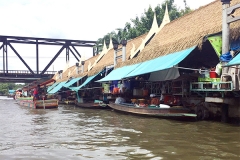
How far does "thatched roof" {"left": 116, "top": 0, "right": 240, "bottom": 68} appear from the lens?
9342 millimetres

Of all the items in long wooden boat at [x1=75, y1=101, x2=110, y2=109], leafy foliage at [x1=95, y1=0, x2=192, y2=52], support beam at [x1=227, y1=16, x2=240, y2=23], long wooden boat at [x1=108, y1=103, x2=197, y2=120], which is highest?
leafy foliage at [x1=95, y1=0, x2=192, y2=52]

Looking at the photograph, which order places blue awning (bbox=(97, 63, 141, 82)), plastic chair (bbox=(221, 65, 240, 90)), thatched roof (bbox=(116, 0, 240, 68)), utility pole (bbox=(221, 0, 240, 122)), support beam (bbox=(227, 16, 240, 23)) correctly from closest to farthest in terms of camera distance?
plastic chair (bbox=(221, 65, 240, 90))
support beam (bbox=(227, 16, 240, 23))
utility pole (bbox=(221, 0, 240, 122))
thatched roof (bbox=(116, 0, 240, 68))
blue awning (bbox=(97, 63, 141, 82))

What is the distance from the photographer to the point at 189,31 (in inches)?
476

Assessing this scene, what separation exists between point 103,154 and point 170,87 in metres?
7.46

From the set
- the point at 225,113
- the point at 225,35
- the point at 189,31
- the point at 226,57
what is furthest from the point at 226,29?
the point at 189,31

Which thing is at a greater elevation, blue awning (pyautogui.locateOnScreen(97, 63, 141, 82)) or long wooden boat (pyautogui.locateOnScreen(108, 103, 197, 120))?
blue awning (pyautogui.locateOnScreen(97, 63, 141, 82))

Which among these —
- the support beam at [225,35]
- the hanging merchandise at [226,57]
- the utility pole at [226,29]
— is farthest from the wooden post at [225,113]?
the support beam at [225,35]

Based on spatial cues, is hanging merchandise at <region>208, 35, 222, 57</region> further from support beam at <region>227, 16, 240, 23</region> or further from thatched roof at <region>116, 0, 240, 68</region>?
support beam at <region>227, 16, 240, 23</region>

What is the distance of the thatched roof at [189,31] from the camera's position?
30.7 ft

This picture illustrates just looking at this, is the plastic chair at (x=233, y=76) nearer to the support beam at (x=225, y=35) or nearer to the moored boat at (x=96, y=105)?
the support beam at (x=225, y=35)

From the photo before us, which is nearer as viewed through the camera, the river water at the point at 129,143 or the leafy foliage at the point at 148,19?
the river water at the point at 129,143

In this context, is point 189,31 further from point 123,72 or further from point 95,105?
point 95,105

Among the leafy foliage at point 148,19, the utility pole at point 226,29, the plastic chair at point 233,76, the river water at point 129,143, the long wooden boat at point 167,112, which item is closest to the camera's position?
the river water at point 129,143

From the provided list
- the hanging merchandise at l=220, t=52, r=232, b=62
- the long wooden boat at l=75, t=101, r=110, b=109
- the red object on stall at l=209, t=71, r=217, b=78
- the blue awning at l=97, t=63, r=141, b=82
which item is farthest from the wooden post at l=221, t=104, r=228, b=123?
the long wooden boat at l=75, t=101, r=110, b=109
